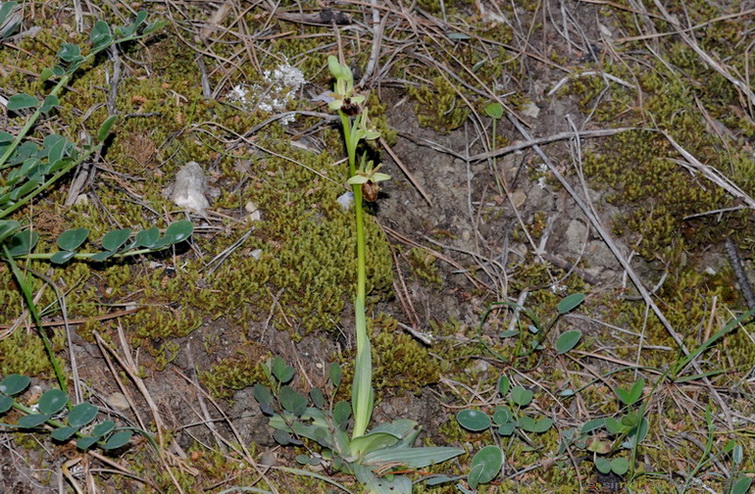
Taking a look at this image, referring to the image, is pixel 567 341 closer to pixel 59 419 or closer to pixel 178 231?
pixel 178 231

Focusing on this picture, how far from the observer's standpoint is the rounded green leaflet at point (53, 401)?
200 centimetres

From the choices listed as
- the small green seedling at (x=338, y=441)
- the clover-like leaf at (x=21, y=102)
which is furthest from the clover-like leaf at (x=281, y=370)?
the clover-like leaf at (x=21, y=102)

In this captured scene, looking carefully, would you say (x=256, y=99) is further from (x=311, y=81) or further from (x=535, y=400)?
(x=535, y=400)

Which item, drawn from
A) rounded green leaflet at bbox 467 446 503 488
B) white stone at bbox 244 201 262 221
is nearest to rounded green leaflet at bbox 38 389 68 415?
white stone at bbox 244 201 262 221

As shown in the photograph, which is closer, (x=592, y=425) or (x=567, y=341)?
(x=592, y=425)

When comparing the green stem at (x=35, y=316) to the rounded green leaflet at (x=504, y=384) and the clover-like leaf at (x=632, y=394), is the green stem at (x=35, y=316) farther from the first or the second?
the clover-like leaf at (x=632, y=394)

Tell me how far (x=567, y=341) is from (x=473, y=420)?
48 cm

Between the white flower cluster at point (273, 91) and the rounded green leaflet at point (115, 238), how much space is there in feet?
2.91

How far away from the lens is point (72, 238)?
7.40ft

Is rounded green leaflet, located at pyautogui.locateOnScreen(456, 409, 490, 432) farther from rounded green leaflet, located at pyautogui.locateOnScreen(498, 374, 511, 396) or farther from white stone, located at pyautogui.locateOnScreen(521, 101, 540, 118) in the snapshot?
white stone, located at pyautogui.locateOnScreen(521, 101, 540, 118)

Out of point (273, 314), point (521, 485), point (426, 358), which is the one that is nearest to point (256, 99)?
point (273, 314)

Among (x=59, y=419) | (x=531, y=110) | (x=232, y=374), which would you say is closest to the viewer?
(x=59, y=419)

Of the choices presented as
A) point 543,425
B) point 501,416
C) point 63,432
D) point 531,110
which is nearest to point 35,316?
point 63,432

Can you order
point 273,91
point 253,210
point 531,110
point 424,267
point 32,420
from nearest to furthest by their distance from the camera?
point 32,420
point 253,210
point 424,267
point 273,91
point 531,110
